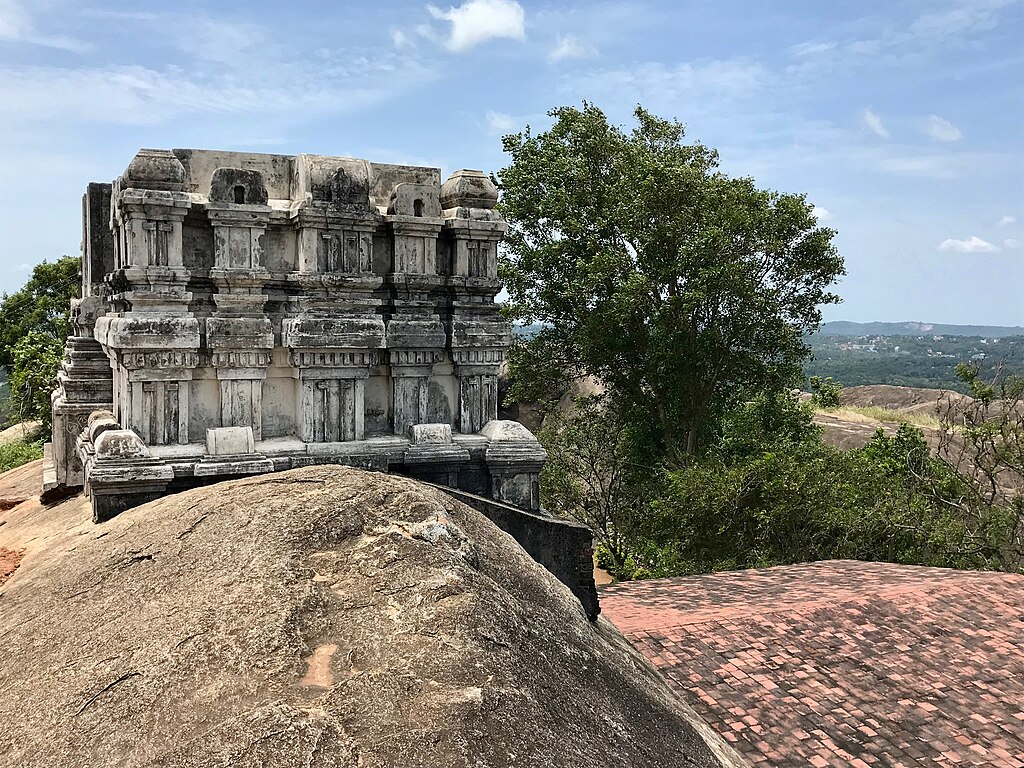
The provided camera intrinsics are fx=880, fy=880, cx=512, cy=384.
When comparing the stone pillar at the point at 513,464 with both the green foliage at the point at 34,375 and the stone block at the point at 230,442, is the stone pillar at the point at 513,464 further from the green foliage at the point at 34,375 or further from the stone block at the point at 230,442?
the green foliage at the point at 34,375

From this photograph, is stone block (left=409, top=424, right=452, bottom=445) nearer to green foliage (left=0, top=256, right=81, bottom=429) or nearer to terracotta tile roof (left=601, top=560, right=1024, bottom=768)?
terracotta tile roof (left=601, top=560, right=1024, bottom=768)

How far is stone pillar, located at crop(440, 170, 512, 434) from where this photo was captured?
27.9ft

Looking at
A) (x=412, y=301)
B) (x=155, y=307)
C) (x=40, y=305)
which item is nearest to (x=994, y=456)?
(x=412, y=301)

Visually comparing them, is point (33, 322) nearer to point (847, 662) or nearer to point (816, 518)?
point (816, 518)

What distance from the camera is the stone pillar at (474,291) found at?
8.50 meters

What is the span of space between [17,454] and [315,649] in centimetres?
2261

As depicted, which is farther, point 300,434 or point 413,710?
point 300,434

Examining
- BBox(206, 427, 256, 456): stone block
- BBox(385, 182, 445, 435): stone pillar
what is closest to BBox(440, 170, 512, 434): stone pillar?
BBox(385, 182, 445, 435): stone pillar

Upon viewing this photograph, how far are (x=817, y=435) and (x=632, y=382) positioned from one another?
175 inches

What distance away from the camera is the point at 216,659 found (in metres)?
4.39

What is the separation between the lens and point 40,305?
3061cm

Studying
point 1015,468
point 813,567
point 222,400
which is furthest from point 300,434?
point 1015,468

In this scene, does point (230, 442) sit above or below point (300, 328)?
below

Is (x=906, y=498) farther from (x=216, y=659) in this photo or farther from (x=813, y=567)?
(x=216, y=659)
